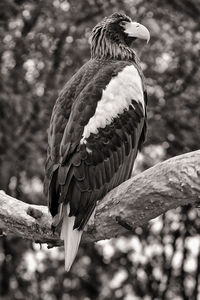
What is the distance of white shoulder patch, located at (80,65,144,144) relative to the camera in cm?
444

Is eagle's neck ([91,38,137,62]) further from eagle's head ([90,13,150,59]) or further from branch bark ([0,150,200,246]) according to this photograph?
branch bark ([0,150,200,246])

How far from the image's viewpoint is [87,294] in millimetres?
8547

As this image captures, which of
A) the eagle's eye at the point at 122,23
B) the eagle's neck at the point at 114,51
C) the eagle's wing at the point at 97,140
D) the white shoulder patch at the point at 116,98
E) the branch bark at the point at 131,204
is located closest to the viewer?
the branch bark at the point at 131,204

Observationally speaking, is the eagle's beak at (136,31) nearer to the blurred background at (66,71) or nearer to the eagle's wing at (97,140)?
the eagle's wing at (97,140)

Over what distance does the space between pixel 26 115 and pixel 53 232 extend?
11.5 feet

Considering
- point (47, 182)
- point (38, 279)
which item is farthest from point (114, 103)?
point (38, 279)

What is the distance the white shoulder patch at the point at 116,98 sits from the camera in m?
4.44

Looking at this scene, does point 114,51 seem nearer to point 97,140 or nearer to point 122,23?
point 122,23

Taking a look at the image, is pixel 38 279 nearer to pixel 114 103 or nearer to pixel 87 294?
pixel 87 294

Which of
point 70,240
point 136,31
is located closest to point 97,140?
point 70,240

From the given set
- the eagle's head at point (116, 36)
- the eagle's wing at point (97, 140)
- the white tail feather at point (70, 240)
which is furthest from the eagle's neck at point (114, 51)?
the white tail feather at point (70, 240)

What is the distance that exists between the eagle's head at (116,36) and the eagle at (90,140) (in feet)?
0.76

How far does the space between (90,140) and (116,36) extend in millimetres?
1219

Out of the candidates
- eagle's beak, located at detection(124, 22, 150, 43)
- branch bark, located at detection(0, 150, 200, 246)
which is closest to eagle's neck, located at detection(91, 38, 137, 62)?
eagle's beak, located at detection(124, 22, 150, 43)
